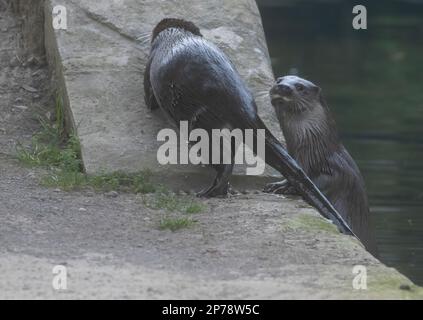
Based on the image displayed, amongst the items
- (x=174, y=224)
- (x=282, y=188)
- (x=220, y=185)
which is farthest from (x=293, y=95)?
(x=174, y=224)

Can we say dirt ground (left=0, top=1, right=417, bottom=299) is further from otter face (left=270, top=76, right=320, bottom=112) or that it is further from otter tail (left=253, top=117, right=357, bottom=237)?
otter face (left=270, top=76, right=320, bottom=112)

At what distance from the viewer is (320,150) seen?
5.80 metres

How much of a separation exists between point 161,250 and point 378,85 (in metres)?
6.76

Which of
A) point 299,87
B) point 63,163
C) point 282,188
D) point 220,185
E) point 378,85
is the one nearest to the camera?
point 220,185

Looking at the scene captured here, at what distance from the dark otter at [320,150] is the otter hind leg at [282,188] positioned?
393 mm

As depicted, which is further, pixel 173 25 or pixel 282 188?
pixel 173 25

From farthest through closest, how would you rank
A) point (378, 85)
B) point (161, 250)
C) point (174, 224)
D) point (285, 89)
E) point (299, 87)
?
point (378, 85) < point (299, 87) < point (285, 89) < point (174, 224) < point (161, 250)

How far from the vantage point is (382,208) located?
7332 mm

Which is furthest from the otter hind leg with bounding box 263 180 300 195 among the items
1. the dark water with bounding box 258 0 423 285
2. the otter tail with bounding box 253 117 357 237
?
the dark water with bounding box 258 0 423 285

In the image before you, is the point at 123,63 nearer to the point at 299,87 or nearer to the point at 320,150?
the point at 299,87

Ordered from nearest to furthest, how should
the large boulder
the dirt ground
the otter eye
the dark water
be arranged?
the dirt ground
the large boulder
the otter eye
the dark water

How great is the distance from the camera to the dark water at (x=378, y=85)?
713cm

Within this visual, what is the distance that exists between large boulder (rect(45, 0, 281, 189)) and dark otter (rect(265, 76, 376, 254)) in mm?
103

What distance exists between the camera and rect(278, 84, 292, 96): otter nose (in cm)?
579
